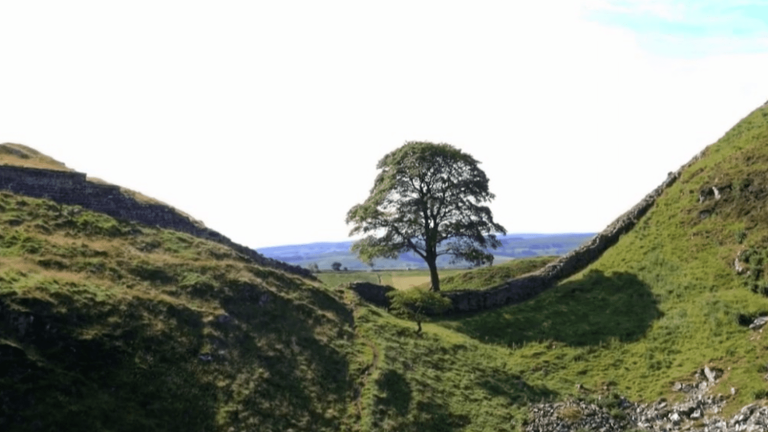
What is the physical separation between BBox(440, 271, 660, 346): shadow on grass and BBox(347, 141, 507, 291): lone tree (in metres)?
7.92

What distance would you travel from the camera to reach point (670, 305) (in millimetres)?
38031

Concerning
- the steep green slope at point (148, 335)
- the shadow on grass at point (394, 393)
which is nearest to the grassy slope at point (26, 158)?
the steep green slope at point (148, 335)

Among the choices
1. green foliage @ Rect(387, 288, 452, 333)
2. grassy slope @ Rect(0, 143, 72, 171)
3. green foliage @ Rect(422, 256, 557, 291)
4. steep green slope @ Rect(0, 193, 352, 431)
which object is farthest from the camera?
green foliage @ Rect(422, 256, 557, 291)

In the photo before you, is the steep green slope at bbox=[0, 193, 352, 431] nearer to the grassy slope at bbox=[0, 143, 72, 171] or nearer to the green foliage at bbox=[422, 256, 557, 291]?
the grassy slope at bbox=[0, 143, 72, 171]

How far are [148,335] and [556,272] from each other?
99.1 ft

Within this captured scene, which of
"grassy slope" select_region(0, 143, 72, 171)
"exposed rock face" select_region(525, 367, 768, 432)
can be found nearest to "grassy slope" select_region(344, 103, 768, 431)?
"exposed rock face" select_region(525, 367, 768, 432)

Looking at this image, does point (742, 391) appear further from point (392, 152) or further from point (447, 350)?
point (392, 152)

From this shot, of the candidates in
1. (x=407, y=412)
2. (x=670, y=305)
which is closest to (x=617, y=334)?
(x=670, y=305)

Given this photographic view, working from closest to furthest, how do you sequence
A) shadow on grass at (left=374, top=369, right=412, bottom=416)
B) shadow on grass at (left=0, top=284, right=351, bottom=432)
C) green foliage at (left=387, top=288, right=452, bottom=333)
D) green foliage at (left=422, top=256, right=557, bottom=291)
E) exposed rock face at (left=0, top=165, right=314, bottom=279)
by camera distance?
shadow on grass at (left=0, top=284, right=351, bottom=432) → shadow on grass at (left=374, top=369, right=412, bottom=416) → exposed rock face at (left=0, top=165, right=314, bottom=279) → green foliage at (left=387, top=288, right=452, bottom=333) → green foliage at (left=422, top=256, right=557, bottom=291)

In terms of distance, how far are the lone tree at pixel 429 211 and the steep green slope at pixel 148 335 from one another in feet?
42.4

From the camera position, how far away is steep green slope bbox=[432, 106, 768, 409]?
106 ft

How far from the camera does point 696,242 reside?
1661 inches

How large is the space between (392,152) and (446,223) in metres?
7.75

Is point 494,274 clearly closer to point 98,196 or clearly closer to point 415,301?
point 415,301
